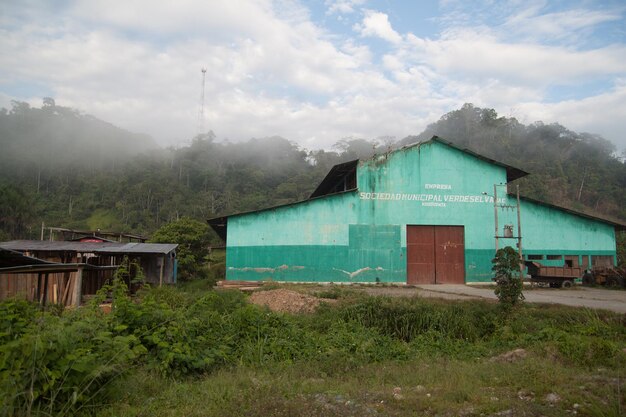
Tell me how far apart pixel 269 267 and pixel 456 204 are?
10.0 metres

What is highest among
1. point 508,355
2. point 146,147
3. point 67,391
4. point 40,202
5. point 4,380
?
point 146,147

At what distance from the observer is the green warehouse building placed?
20078mm

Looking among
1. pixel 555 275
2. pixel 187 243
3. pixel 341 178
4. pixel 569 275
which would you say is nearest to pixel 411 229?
pixel 341 178

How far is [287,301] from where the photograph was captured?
40.0 feet

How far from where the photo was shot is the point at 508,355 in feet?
24.5

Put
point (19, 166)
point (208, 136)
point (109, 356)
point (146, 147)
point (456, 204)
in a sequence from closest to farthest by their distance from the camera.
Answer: point (109, 356) < point (456, 204) < point (19, 166) < point (208, 136) < point (146, 147)

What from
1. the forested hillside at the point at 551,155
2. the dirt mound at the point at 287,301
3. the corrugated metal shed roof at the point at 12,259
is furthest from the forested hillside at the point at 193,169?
the corrugated metal shed roof at the point at 12,259

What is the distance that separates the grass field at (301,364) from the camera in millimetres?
4102

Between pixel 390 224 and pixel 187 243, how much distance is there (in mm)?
12309

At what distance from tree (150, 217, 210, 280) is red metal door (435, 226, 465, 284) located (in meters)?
13.8

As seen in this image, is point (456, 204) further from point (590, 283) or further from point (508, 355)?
point (508, 355)

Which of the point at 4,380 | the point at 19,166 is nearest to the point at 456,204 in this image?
the point at 4,380

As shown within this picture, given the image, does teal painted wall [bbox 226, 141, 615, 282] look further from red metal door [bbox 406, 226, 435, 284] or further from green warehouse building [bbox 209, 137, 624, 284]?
red metal door [bbox 406, 226, 435, 284]

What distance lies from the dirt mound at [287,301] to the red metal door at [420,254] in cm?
905
